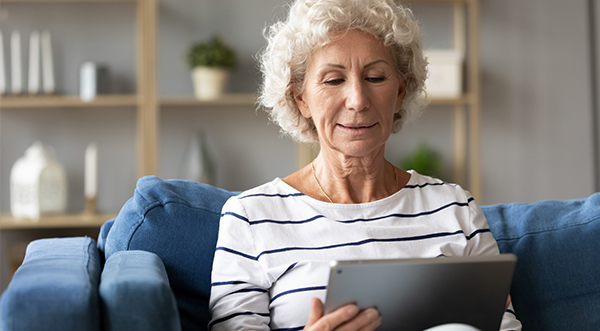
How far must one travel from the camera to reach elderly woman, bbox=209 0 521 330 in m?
1.18

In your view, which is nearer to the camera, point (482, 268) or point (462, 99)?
point (482, 268)

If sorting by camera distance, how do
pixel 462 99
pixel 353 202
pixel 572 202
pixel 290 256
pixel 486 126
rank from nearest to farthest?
pixel 290 256 → pixel 353 202 → pixel 572 202 → pixel 462 99 → pixel 486 126

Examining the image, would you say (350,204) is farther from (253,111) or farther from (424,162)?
(253,111)

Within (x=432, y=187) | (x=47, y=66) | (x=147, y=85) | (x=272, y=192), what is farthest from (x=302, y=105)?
(x=47, y=66)

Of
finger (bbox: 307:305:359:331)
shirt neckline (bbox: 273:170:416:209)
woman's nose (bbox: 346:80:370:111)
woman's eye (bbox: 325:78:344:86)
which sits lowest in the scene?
finger (bbox: 307:305:359:331)

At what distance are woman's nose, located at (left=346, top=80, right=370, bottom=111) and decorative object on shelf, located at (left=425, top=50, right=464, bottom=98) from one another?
1.92 metres

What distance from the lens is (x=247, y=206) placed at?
126 cm

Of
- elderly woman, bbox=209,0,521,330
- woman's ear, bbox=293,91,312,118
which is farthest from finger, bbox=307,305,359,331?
woman's ear, bbox=293,91,312,118

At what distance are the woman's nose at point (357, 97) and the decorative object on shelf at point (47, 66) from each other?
2.26 metres

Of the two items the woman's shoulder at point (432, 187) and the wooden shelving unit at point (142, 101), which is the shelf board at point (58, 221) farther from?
the woman's shoulder at point (432, 187)

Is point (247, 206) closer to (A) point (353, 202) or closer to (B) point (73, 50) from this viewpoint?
(A) point (353, 202)

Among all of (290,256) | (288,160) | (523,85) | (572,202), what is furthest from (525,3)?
(290,256)

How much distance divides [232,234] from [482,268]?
0.53 m

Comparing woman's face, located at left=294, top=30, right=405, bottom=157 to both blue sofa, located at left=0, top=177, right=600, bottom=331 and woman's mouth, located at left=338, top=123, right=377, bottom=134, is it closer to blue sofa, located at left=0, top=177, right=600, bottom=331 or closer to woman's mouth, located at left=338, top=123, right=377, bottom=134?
woman's mouth, located at left=338, top=123, right=377, bottom=134
